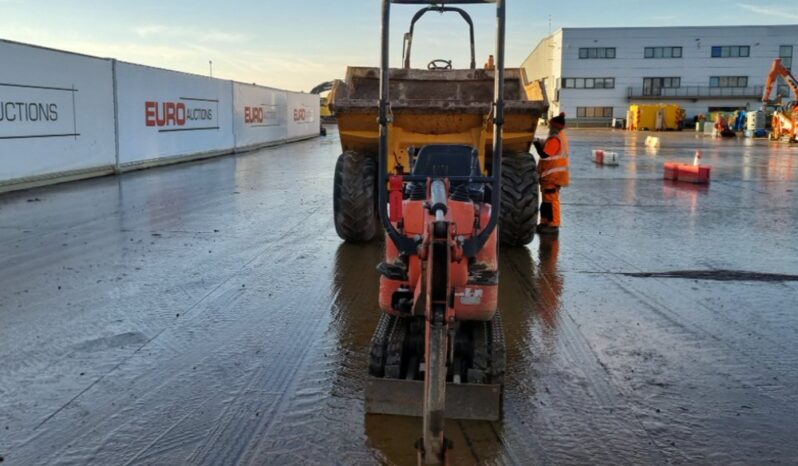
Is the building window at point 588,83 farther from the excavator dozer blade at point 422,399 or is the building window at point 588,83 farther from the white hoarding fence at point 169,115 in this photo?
the excavator dozer blade at point 422,399

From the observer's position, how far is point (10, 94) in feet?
44.6

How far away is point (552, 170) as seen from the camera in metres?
9.66

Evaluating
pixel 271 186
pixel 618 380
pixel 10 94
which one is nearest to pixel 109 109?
pixel 10 94

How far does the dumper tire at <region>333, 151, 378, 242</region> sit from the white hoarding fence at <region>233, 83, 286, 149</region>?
19444mm

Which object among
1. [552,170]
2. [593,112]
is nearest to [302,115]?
[552,170]

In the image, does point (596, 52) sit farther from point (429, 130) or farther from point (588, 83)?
point (429, 130)

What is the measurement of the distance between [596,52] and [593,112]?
5.86m

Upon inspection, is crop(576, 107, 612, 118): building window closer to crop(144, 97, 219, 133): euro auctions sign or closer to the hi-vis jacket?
crop(144, 97, 219, 133): euro auctions sign

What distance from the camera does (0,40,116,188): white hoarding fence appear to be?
13672 mm

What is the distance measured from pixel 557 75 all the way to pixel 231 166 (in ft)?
187

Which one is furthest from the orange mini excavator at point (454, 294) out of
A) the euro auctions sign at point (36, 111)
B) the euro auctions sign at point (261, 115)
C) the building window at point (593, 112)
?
the building window at point (593, 112)

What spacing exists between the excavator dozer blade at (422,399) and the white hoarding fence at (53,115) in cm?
1215

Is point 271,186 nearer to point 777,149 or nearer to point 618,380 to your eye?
point 618,380

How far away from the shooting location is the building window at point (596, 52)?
70312 mm
